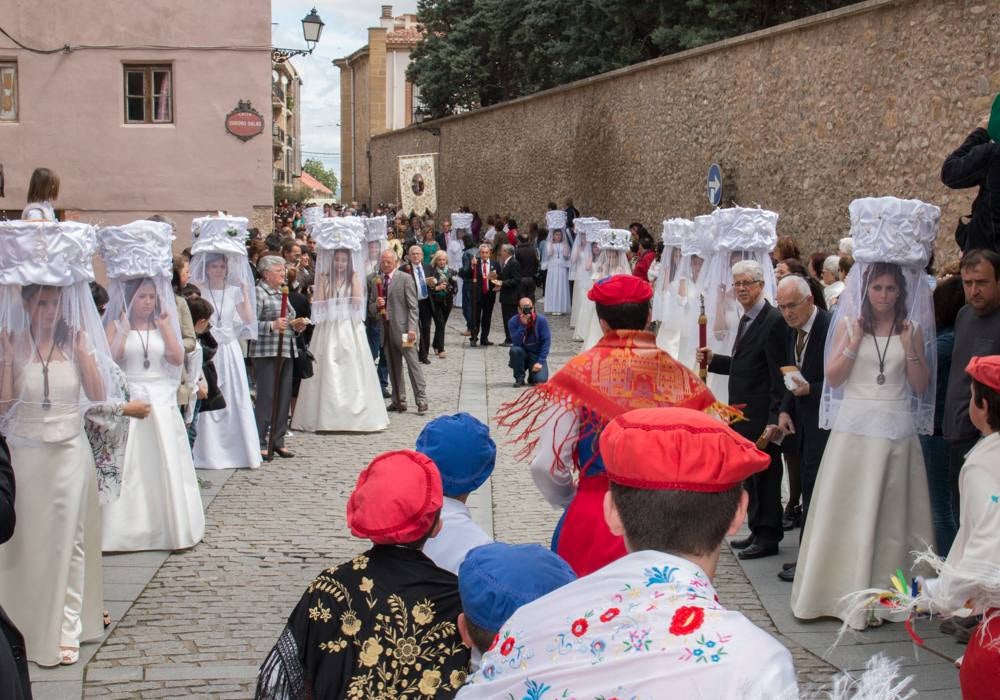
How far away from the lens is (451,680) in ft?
11.3

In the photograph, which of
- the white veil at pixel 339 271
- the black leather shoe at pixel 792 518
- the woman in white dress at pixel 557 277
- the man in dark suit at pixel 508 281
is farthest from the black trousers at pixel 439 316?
the black leather shoe at pixel 792 518

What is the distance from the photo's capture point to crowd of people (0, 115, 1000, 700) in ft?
7.52

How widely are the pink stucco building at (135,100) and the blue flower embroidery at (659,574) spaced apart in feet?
75.4

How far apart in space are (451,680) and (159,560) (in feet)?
17.6

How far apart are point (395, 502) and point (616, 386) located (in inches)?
75.1

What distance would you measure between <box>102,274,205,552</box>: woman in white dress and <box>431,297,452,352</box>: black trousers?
1099cm

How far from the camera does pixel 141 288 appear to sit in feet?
27.2

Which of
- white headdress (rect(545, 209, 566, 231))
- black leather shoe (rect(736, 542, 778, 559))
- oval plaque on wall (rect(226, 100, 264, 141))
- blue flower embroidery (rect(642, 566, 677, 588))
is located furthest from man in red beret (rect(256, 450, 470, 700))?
white headdress (rect(545, 209, 566, 231))

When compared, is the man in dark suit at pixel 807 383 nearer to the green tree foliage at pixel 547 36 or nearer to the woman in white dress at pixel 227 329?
the woman in white dress at pixel 227 329

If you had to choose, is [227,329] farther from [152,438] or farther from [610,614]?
[610,614]

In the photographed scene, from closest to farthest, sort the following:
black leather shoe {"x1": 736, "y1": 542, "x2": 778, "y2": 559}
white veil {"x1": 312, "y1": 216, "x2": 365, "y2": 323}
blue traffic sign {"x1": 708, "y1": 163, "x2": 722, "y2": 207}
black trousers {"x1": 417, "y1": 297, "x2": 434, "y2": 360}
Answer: black leather shoe {"x1": 736, "y1": 542, "x2": 778, "y2": 559}
white veil {"x1": 312, "y1": 216, "x2": 365, "y2": 323}
black trousers {"x1": 417, "y1": 297, "x2": 434, "y2": 360}
blue traffic sign {"x1": 708, "y1": 163, "x2": 722, "y2": 207}

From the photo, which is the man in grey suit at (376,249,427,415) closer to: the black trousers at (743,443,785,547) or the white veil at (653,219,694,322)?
the white veil at (653,219,694,322)

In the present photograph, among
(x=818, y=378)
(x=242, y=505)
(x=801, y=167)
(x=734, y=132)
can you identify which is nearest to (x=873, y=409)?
(x=818, y=378)

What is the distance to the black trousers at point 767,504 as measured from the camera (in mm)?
Result: 8258
